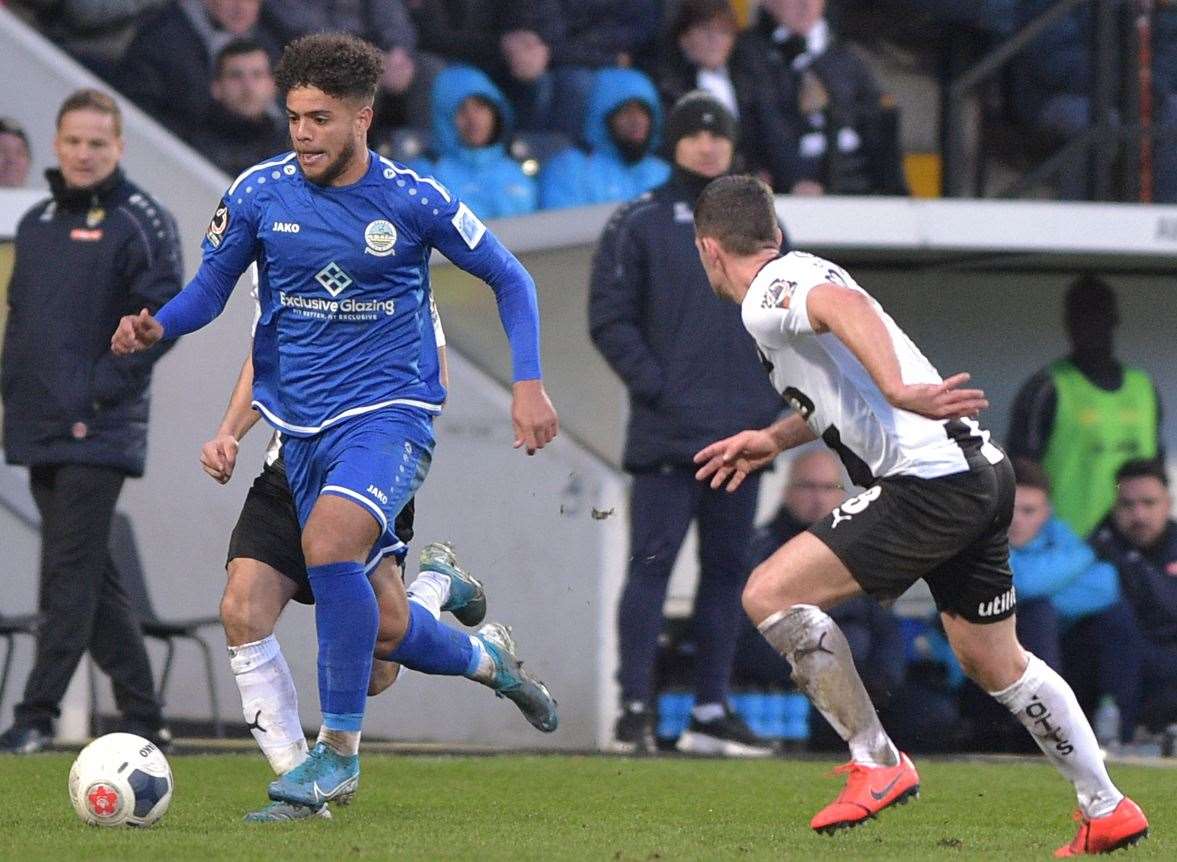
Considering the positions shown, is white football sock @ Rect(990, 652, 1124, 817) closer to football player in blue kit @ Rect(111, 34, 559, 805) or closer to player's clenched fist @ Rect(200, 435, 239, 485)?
football player in blue kit @ Rect(111, 34, 559, 805)

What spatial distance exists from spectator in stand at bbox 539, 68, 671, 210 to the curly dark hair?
5.33 m

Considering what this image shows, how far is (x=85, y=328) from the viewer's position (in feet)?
29.8

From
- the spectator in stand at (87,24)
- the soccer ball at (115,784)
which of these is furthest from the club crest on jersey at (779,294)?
the spectator in stand at (87,24)

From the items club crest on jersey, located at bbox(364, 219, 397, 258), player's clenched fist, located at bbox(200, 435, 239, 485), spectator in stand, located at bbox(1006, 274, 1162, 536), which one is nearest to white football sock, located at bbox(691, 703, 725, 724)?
spectator in stand, located at bbox(1006, 274, 1162, 536)

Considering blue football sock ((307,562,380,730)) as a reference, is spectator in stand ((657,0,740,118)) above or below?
above

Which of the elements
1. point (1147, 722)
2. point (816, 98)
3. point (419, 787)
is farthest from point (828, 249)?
point (419, 787)

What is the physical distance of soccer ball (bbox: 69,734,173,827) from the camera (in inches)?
254

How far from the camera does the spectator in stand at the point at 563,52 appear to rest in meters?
12.6

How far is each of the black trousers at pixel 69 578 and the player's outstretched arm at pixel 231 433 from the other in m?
2.03

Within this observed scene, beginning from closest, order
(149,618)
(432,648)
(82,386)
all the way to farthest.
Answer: (432,648)
(82,386)
(149,618)

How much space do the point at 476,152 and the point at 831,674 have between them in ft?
19.7

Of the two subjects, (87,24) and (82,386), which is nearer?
(82,386)

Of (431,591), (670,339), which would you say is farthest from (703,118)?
(431,591)

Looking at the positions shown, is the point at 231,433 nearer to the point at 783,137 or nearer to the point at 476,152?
the point at 476,152
